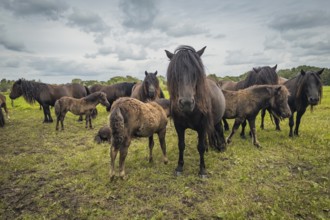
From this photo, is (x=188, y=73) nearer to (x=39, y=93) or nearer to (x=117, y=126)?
(x=117, y=126)

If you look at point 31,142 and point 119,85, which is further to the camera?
point 119,85

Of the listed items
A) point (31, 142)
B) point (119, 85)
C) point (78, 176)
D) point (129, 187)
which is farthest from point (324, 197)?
point (119, 85)

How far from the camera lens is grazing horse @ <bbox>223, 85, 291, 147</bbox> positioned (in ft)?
22.9

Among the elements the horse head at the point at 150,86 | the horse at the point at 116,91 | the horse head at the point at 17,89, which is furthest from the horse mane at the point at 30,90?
the horse head at the point at 150,86

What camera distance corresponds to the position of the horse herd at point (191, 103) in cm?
437

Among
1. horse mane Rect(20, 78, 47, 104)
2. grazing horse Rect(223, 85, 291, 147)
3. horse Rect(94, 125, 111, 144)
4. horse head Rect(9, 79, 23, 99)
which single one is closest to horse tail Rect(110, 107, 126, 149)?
horse Rect(94, 125, 111, 144)

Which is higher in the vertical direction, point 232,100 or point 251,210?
point 232,100

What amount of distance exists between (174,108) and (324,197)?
331cm

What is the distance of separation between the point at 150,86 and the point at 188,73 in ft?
20.6

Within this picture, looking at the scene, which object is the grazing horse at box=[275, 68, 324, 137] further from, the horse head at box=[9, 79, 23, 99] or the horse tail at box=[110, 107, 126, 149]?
the horse head at box=[9, 79, 23, 99]

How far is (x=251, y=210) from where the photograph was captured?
3572 millimetres

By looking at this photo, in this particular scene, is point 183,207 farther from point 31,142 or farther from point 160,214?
point 31,142

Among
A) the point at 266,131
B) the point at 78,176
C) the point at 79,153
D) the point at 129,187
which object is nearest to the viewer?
the point at 129,187

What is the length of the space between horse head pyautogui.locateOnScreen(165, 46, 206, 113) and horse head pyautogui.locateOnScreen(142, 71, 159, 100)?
5749 millimetres
